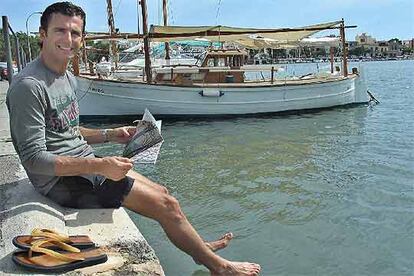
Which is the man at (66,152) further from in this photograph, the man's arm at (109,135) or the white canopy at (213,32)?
the white canopy at (213,32)

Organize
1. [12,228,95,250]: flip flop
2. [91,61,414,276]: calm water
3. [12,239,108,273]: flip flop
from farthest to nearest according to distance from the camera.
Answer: [91,61,414,276]: calm water
[12,228,95,250]: flip flop
[12,239,108,273]: flip flop

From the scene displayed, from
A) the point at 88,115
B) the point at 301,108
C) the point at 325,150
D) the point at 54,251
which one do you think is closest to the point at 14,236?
the point at 54,251

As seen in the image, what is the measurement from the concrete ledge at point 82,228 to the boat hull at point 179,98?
48.9ft

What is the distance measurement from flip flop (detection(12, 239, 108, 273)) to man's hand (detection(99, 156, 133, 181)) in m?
0.49

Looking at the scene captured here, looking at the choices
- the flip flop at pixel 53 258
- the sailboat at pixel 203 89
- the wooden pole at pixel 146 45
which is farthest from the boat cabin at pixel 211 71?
the flip flop at pixel 53 258

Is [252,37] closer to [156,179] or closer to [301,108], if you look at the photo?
[301,108]

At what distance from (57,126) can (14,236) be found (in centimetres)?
76

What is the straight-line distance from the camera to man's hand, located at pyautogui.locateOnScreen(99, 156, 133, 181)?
3.03 meters

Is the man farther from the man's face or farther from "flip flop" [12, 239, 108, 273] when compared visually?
"flip flop" [12, 239, 108, 273]

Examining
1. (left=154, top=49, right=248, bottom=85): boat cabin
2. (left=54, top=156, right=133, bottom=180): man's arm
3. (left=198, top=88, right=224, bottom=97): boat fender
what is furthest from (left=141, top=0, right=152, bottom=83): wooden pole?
(left=54, top=156, right=133, bottom=180): man's arm

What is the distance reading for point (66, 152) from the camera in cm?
340

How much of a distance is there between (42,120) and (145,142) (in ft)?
2.89

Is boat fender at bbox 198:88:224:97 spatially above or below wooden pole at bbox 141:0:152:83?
below

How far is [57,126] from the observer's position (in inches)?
132
